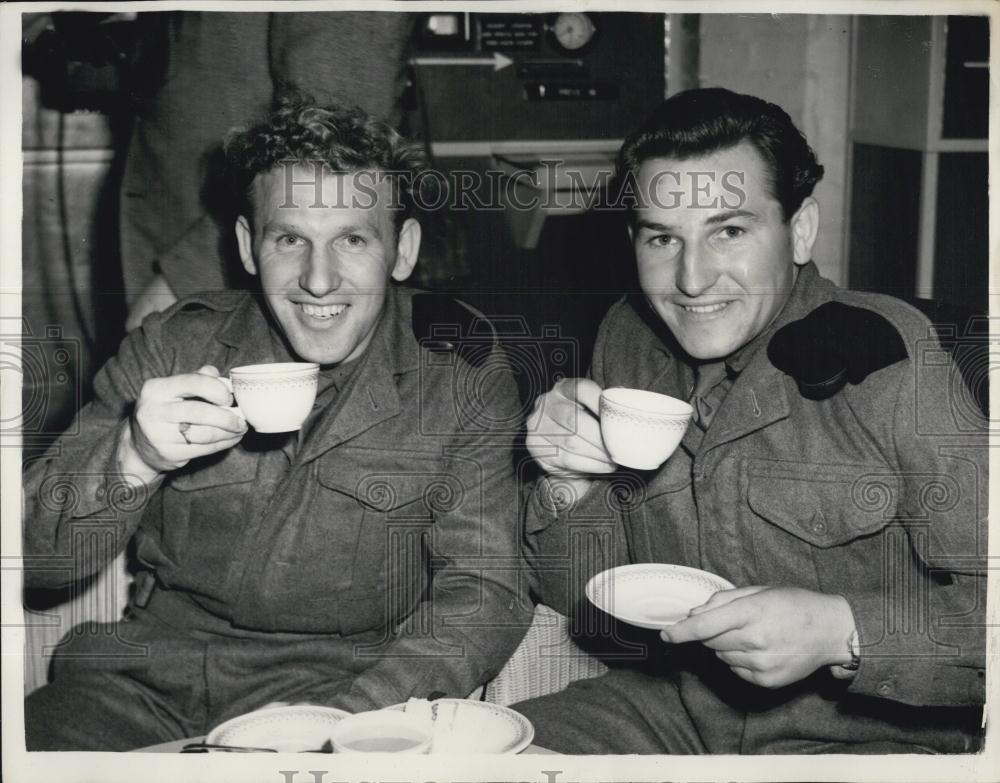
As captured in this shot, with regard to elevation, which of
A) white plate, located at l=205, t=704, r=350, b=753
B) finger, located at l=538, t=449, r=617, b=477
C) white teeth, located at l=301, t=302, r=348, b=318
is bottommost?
white plate, located at l=205, t=704, r=350, b=753

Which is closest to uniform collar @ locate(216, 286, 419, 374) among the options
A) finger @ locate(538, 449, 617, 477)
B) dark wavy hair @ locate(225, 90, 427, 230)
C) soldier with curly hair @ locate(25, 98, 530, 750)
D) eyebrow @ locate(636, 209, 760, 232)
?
soldier with curly hair @ locate(25, 98, 530, 750)

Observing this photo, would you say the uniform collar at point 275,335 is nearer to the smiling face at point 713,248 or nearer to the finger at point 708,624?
the smiling face at point 713,248

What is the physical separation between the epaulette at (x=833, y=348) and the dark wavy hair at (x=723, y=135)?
14 centimetres

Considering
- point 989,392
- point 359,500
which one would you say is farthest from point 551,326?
point 989,392

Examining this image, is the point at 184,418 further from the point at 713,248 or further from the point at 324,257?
the point at 713,248

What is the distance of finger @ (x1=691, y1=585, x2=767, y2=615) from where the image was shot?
1074 mm

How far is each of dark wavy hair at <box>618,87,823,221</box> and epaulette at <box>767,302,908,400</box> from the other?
0.47 ft

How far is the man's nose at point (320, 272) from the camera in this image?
131 centimetres

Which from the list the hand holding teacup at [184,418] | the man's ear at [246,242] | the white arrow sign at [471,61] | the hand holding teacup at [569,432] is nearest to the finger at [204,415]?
the hand holding teacup at [184,418]

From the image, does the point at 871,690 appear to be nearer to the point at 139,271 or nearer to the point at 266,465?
the point at 266,465

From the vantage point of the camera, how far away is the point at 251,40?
137cm

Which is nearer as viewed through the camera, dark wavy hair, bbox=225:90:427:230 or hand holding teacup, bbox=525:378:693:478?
hand holding teacup, bbox=525:378:693:478

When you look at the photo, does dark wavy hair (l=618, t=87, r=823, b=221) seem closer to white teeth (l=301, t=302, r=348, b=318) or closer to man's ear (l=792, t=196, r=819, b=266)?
man's ear (l=792, t=196, r=819, b=266)

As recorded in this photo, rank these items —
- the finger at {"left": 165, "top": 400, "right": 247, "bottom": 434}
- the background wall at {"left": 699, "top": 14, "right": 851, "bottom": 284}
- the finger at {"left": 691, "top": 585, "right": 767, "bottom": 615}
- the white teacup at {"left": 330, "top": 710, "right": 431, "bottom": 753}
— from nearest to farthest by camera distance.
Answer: the white teacup at {"left": 330, "top": 710, "right": 431, "bottom": 753}
the finger at {"left": 691, "top": 585, "right": 767, "bottom": 615}
the finger at {"left": 165, "top": 400, "right": 247, "bottom": 434}
the background wall at {"left": 699, "top": 14, "right": 851, "bottom": 284}
